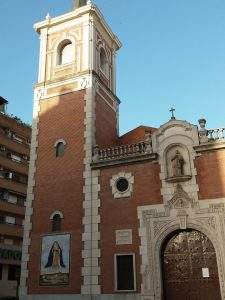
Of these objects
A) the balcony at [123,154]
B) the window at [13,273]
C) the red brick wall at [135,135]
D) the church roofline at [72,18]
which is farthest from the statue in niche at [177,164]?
the window at [13,273]

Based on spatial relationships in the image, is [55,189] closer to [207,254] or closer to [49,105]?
[49,105]

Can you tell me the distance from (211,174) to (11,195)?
27212 millimetres

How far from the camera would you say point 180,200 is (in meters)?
20.1

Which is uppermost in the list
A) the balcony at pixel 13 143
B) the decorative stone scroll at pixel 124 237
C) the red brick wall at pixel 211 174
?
the balcony at pixel 13 143

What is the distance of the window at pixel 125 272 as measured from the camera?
19.6 meters

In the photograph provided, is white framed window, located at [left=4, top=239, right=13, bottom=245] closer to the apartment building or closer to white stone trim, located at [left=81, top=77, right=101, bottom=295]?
the apartment building

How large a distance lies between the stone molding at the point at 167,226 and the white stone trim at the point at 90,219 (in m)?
2.58

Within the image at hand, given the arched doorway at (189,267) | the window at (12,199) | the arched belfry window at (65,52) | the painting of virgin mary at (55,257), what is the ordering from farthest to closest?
the window at (12,199) → the arched belfry window at (65,52) → the painting of virgin mary at (55,257) → the arched doorway at (189,267)

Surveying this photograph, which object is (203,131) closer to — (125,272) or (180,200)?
(180,200)

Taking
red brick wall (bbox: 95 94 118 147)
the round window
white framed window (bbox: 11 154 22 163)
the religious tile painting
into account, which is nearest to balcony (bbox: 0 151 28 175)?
white framed window (bbox: 11 154 22 163)

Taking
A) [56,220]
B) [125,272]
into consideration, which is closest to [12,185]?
[56,220]

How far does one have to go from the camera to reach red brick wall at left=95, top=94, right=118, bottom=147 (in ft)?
82.3

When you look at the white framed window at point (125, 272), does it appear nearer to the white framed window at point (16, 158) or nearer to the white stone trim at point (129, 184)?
the white stone trim at point (129, 184)

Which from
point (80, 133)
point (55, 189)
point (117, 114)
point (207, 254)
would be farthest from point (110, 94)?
point (207, 254)
